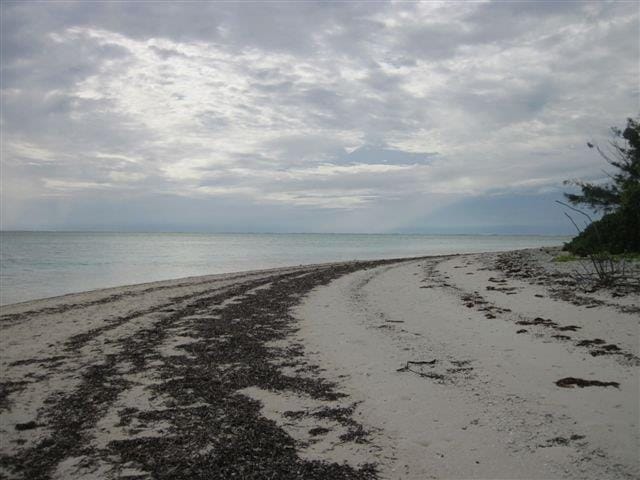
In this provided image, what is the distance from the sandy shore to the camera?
3.81 m

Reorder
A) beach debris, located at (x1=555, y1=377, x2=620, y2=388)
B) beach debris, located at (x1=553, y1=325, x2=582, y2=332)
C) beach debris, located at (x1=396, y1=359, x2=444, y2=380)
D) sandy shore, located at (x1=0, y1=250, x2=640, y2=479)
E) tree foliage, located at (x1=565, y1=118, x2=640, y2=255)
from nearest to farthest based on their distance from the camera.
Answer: sandy shore, located at (x1=0, y1=250, x2=640, y2=479)
beach debris, located at (x1=555, y1=377, x2=620, y2=388)
beach debris, located at (x1=396, y1=359, x2=444, y2=380)
beach debris, located at (x1=553, y1=325, x2=582, y2=332)
tree foliage, located at (x1=565, y1=118, x2=640, y2=255)

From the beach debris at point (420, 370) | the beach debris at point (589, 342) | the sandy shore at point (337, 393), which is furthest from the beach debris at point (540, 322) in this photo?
the beach debris at point (420, 370)

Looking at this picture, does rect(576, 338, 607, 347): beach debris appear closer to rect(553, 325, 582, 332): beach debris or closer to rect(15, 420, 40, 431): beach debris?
rect(553, 325, 582, 332): beach debris

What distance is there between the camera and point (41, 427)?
187 inches

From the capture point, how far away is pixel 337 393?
17.8 feet

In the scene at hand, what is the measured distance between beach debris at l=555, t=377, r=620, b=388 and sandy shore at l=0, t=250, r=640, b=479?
31 mm

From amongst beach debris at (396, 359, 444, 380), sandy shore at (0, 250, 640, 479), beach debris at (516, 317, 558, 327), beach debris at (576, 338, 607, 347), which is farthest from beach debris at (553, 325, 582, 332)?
beach debris at (396, 359, 444, 380)

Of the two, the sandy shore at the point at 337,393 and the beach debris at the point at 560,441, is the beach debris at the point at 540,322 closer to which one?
the sandy shore at the point at 337,393

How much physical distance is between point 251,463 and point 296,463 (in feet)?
1.27

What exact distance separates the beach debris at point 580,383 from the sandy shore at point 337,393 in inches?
1.2

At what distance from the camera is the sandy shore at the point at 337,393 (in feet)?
12.5

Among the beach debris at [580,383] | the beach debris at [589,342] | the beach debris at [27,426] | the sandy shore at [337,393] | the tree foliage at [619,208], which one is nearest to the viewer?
the sandy shore at [337,393]

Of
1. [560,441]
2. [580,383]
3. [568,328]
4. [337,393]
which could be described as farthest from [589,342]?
[337,393]

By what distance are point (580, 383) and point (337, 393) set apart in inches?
113
